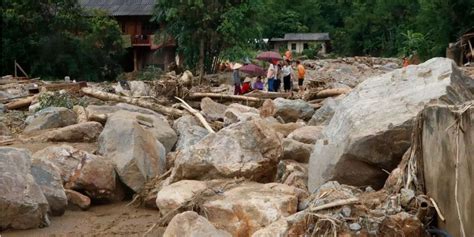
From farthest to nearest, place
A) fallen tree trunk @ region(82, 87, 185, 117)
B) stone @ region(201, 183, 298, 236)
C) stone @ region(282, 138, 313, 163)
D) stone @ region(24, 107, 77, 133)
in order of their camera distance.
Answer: fallen tree trunk @ region(82, 87, 185, 117) < stone @ region(24, 107, 77, 133) < stone @ region(282, 138, 313, 163) < stone @ region(201, 183, 298, 236)

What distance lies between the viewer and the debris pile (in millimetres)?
5156

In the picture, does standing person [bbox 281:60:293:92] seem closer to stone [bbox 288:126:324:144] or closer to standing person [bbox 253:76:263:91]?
standing person [bbox 253:76:263:91]

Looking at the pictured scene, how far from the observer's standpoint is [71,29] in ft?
98.1

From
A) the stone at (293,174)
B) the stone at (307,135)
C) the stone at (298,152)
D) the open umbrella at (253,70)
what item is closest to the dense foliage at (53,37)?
the open umbrella at (253,70)

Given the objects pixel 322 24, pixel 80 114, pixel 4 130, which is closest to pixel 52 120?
pixel 80 114

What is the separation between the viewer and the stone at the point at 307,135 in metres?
8.90

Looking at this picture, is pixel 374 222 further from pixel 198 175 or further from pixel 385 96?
pixel 198 175

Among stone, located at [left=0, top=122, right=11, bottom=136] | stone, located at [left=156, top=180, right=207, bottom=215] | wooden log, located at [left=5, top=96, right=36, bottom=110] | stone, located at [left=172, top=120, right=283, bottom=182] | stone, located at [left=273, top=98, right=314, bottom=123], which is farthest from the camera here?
wooden log, located at [left=5, top=96, right=36, bottom=110]

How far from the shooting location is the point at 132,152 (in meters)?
8.65

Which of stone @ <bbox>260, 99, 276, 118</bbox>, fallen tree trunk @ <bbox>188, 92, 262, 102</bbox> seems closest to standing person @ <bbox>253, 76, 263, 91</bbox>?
fallen tree trunk @ <bbox>188, 92, 262, 102</bbox>

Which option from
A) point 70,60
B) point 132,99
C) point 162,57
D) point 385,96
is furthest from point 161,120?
point 162,57

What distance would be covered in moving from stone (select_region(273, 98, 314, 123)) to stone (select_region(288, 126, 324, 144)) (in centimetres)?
303

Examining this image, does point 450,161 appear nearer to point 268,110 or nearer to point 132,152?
point 132,152

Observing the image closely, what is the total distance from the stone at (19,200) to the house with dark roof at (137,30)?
2647 cm
